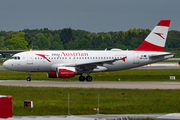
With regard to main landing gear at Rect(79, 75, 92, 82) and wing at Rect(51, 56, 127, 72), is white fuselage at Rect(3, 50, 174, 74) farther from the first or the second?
main landing gear at Rect(79, 75, 92, 82)

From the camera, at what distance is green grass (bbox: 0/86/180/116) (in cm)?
1995

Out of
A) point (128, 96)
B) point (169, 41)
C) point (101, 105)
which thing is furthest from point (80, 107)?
point (169, 41)

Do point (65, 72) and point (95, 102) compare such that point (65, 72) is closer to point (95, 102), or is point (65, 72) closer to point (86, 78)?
point (86, 78)

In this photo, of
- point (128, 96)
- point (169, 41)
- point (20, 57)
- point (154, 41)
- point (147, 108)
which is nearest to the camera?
point (147, 108)

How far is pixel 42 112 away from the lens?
19.5 meters

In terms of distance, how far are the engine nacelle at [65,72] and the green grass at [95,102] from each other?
881cm

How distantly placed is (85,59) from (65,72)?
4.77 meters

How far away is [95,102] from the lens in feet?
77.9

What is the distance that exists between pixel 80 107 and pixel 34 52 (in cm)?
2299

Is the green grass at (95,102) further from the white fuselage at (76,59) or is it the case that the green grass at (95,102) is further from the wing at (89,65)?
the white fuselage at (76,59)

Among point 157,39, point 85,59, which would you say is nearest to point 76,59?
point 85,59

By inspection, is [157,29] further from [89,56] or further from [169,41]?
[169,41]

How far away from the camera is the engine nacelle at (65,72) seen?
40.0 metres

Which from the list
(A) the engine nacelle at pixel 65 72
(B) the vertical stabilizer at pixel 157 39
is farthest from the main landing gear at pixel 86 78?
(B) the vertical stabilizer at pixel 157 39
